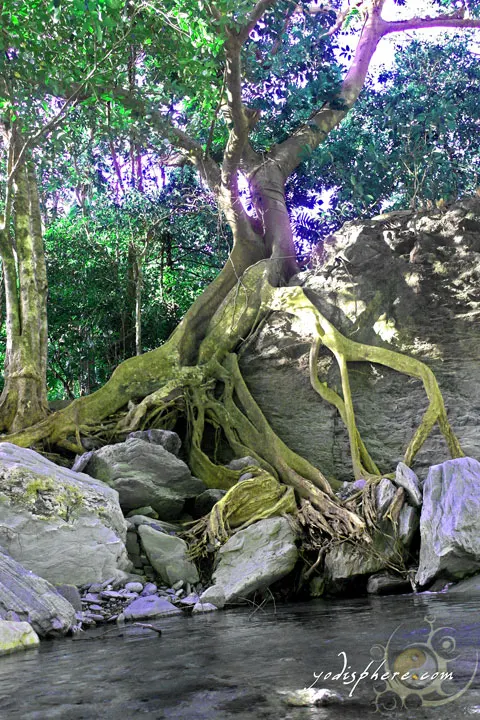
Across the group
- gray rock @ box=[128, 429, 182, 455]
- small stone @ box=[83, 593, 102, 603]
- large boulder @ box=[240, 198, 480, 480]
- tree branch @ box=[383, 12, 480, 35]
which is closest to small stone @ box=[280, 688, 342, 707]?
small stone @ box=[83, 593, 102, 603]

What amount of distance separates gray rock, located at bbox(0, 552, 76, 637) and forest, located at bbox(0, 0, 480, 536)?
2.30m

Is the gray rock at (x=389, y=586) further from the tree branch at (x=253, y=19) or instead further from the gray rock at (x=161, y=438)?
the tree branch at (x=253, y=19)

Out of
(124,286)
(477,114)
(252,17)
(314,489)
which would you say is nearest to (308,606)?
(314,489)

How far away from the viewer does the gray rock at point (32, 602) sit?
4.62 meters

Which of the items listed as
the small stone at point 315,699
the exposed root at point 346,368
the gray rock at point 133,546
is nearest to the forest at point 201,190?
the exposed root at point 346,368

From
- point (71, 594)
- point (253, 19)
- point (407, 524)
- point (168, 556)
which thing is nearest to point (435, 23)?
point (253, 19)

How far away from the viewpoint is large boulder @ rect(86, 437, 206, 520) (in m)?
7.63

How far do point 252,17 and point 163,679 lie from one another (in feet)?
25.1

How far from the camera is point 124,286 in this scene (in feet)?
41.9

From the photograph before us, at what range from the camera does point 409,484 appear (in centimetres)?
724

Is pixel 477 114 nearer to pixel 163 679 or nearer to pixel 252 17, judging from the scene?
pixel 252 17

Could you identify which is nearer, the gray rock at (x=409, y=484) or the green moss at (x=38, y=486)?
the green moss at (x=38, y=486)

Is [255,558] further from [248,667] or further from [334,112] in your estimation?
[334,112]

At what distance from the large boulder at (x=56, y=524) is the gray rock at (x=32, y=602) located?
2.79ft
